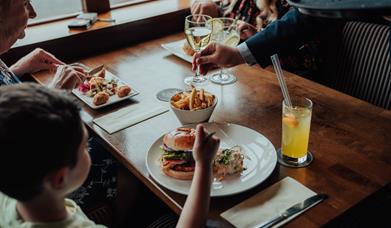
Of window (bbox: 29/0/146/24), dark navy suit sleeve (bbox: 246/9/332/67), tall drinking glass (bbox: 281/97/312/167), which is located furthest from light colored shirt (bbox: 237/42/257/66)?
window (bbox: 29/0/146/24)

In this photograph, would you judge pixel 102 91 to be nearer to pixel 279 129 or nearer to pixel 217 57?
pixel 217 57

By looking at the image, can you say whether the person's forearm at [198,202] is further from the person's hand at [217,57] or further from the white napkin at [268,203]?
the person's hand at [217,57]

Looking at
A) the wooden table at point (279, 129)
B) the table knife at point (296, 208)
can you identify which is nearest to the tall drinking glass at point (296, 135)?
the wooden table at point (279, 129)

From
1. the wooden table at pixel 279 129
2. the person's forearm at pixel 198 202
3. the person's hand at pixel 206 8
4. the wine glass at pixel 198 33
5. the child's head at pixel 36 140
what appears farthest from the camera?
the person's hand at pixel 206 8

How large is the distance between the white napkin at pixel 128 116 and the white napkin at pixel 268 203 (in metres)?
0.52

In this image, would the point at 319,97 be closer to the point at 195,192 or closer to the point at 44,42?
the point at 195,192

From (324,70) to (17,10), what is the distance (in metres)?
1.44

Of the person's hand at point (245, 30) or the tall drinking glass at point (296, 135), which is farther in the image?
the person's hand at point (245, 30)

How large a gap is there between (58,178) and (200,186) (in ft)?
1.04

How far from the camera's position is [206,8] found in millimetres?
2277

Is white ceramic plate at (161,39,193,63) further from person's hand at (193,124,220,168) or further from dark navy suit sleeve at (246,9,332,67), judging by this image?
person's hand at (193,124,220,168)

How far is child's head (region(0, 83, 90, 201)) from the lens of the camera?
80cm

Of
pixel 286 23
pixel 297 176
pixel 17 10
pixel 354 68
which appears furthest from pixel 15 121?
pixel 354 68

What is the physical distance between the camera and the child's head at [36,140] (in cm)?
80
